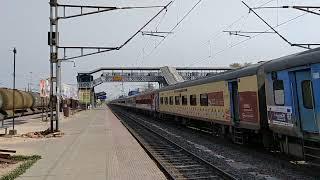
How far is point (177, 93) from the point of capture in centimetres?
3284

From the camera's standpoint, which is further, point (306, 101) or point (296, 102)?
point (296, 102)

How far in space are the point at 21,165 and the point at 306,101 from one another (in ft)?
26.6

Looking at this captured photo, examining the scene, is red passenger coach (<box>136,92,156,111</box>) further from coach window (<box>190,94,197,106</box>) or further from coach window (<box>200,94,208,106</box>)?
coach window (<box>200,94,208,106</box>)

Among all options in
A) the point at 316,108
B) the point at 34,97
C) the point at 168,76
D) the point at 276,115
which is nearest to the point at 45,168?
the point at 276,115

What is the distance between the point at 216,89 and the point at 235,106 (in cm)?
264

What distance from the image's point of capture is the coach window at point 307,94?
1168 cm

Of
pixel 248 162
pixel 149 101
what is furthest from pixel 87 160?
pixel 149 101

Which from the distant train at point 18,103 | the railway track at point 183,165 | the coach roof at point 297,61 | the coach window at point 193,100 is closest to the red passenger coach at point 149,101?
the distant train at point 18,103

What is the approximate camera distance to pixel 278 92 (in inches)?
531

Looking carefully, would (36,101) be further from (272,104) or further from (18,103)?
(272,104)

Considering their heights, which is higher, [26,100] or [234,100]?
[26,100]

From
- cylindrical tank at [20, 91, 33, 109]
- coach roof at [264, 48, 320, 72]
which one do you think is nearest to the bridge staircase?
cylindrical tank at [20, 91, 33, 109]

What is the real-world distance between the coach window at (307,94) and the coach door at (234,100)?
20.2 ft

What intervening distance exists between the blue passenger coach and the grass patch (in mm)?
6888
